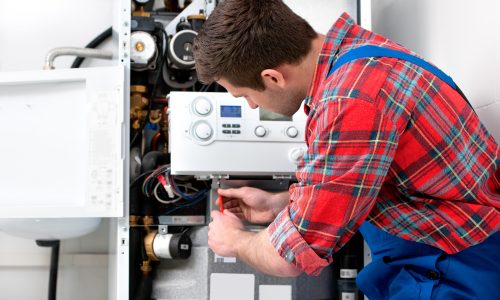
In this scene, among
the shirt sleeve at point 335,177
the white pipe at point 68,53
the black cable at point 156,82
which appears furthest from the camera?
the white pipe at point 68,53

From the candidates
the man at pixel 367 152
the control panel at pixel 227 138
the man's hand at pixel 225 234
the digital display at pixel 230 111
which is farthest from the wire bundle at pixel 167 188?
the man at pixel 367 152

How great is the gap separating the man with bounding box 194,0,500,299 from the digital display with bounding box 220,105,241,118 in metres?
0.36

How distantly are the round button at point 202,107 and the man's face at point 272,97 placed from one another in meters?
0.33

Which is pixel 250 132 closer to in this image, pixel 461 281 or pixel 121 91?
pixel 121 91

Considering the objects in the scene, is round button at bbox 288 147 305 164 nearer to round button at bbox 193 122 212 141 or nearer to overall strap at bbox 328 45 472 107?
round button at bbox 193 122 212 141

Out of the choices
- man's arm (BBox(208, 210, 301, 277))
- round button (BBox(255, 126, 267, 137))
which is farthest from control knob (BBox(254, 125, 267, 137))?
man's arm (BBox(208, 210, 301, 277))

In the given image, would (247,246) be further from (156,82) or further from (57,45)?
(57,45)

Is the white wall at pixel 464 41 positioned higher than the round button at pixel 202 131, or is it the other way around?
the white wall at pixel 464 41

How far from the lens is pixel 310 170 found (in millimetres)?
941

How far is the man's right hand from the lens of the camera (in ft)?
4.92

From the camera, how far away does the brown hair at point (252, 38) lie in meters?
1.03

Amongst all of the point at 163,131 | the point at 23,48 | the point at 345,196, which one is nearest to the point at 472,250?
the point at 345,196

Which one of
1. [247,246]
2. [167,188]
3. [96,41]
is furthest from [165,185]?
[96,41]

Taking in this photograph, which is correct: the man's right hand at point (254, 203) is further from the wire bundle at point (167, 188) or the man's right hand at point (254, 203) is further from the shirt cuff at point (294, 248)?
the shirt cuff at point (294, 248)
